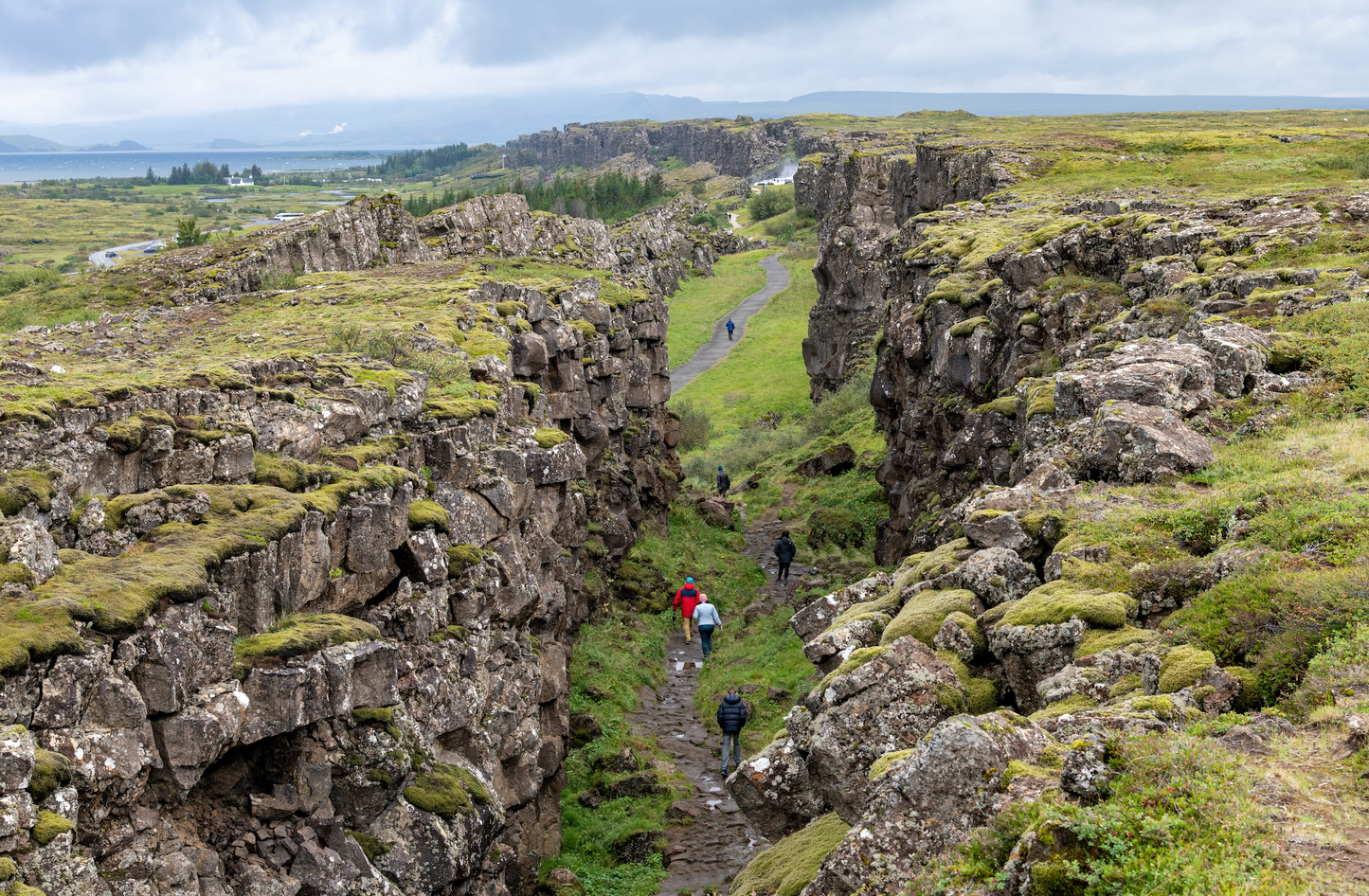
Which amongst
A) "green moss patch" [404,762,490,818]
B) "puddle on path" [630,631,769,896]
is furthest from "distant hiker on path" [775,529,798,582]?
"green moss patch" [404,762,490,818]

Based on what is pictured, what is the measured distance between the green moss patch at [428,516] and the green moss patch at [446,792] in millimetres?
5034

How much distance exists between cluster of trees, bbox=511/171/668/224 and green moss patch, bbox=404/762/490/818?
12215cm

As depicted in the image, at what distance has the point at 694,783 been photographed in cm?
3067

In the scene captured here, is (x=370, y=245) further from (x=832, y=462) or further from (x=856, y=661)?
(x=856, y=661)

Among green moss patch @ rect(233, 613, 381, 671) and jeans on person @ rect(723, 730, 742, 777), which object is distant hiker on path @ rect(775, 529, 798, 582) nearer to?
jeans on person @ rect(723, 730, 742, 777)

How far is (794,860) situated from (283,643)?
8.71m

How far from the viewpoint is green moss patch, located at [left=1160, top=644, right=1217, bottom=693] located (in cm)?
1288

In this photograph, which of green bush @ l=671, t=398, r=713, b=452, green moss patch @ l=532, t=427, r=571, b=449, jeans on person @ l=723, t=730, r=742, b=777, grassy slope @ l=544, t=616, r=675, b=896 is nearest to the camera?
grassy slope @ l=544, t=616, r=675, b=896

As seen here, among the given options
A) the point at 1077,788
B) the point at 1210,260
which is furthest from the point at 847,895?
the point at 1210,260

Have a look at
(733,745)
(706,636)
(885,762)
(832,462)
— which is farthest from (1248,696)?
(832,462)

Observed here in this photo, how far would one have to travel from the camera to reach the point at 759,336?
4542 inches

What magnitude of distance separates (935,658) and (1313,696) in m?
5.16

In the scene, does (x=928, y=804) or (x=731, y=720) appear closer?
(x=928, y=804)

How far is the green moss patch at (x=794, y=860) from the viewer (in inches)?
588
